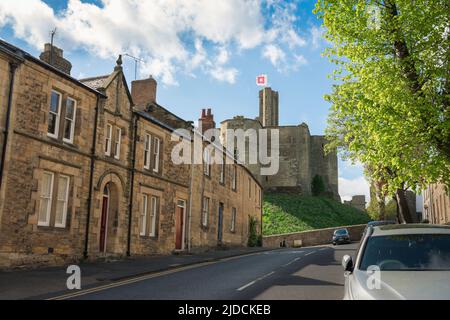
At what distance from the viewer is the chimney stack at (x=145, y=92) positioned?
91.9 ft

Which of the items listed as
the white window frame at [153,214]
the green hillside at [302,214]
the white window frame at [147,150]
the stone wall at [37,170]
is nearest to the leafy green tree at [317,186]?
the green hillside at [302,214]

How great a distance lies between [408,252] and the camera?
19.2 ft

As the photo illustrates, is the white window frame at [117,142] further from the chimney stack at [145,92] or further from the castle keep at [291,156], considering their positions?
the castle keep at [291,156]

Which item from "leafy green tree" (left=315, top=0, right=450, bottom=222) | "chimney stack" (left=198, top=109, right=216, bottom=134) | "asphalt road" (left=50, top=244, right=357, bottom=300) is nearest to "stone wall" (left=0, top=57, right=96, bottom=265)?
"asphalt road" (left=50, top=244, right=357, bottom=300)

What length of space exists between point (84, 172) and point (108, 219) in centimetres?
285

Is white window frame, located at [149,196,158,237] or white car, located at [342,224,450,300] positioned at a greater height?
white window frame, located at [149,196,158,237]

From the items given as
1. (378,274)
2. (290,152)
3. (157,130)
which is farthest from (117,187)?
(290,152)

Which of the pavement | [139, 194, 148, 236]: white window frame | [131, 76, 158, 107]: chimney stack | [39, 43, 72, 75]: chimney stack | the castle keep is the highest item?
the castle keep

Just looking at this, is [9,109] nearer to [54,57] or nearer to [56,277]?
[56,277]

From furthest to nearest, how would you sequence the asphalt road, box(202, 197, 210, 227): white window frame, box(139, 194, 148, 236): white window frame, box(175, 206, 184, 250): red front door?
box(202, 197, 210, 227): white window frame
box(175, 206, 184, 250): red front door
box(139, 194, 148, 236): white window frame
the asphalt road

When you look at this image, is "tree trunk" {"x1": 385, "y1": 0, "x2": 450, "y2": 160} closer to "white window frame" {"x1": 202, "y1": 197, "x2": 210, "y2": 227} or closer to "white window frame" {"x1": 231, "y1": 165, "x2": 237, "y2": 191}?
"white window frame" {"x1": 202, "y1": 197, "x2": 210, "y2": 227}

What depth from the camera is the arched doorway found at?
63.2 feet

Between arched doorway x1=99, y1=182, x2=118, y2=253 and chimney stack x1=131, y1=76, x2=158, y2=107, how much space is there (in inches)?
368

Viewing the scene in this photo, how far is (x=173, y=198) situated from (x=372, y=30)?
1390cm
